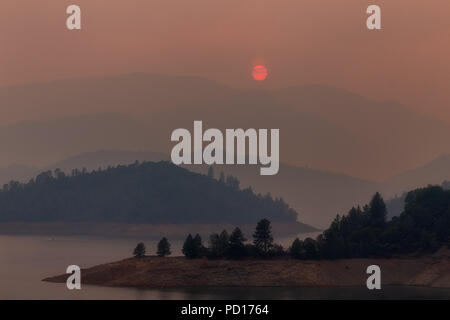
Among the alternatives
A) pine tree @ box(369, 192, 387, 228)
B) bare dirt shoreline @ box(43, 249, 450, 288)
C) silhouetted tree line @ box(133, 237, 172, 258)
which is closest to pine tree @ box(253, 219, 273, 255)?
bare dirt shoreline @ box(43, 249, 450, 288)

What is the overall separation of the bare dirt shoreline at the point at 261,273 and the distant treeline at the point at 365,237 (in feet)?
5.78

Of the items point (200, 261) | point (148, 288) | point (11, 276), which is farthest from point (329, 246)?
point (11, 276)

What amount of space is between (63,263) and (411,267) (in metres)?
68.3

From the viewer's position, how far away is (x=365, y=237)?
434 feet

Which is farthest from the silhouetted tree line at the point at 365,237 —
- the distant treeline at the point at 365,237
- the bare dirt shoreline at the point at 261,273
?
the bare dirt shoreline at the point at 261,273

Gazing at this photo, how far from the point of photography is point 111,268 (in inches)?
4988

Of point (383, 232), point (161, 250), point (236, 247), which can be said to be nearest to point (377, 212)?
point (383, 232)

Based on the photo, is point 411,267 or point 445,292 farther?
point 411,267

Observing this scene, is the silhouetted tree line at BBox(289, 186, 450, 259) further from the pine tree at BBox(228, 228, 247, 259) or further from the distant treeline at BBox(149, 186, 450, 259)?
the pine tree at BBox(228, 228, 247, 259)

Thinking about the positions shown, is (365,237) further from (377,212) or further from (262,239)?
(262,239)

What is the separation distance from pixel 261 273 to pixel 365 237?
1948 centimetres

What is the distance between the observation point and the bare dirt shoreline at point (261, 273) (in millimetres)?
120438

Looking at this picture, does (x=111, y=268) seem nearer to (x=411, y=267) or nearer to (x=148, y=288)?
(x=148, y=288)
